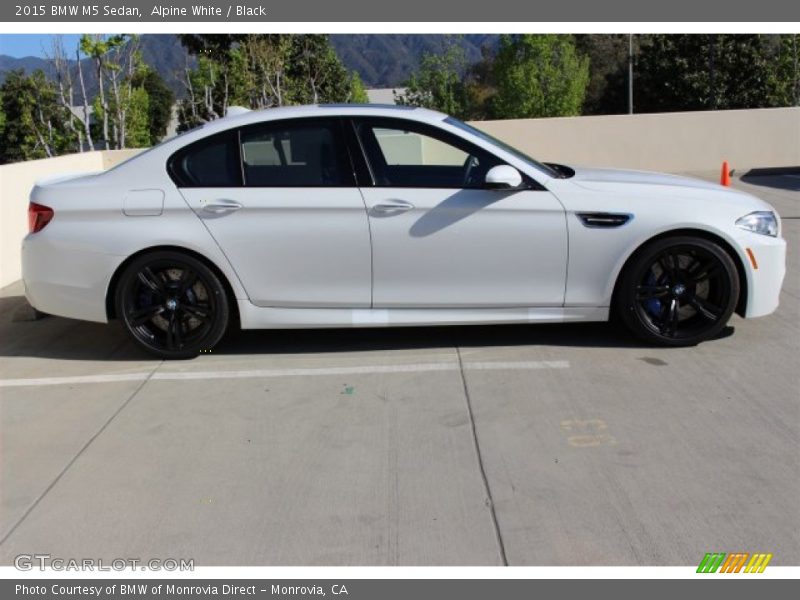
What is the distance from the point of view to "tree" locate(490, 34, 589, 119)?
4062 cm

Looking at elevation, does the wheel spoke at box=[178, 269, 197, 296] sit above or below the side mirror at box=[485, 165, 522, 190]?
below

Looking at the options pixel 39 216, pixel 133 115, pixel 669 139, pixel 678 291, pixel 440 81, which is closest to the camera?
pixel 678 291

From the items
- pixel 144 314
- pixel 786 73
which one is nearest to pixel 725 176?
pixel 144 314

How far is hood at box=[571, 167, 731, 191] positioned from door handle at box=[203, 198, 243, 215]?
2.14 meters

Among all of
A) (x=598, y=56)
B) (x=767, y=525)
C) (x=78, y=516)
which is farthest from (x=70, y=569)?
(x=598, y=56)

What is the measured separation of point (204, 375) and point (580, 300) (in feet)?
7.82

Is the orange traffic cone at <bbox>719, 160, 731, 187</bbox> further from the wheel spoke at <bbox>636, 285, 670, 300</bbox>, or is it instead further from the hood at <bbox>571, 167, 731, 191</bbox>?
the wheel spoke at <bbox>636, 285, 670, 300</bbox>

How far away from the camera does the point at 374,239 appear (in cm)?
549

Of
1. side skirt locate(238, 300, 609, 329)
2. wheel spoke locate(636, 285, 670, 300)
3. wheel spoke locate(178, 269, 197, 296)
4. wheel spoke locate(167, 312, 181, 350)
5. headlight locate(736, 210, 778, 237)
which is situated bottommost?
wheel spoke locate(167, 312, 181, 350)

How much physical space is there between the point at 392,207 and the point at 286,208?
664mm

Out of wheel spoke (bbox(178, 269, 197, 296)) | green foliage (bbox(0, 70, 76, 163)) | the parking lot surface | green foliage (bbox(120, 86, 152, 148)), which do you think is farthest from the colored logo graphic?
green foliage (bbox(0, 70, 76, 163))

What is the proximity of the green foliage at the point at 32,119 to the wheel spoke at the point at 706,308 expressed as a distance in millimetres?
26198

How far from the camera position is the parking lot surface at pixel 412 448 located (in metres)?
3.51

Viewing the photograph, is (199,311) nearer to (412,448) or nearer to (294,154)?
(294,154)
